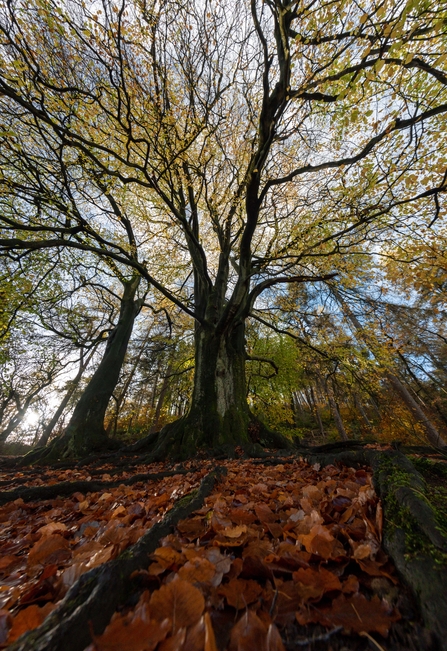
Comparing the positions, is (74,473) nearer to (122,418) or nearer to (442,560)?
(442,560)

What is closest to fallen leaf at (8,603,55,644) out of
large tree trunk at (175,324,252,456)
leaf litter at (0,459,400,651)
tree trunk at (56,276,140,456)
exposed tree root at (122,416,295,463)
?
leaf litter at (0,459,400,651)

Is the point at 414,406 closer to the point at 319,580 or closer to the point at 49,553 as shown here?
the point at 319,580

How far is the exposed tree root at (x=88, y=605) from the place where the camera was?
525 millimetres

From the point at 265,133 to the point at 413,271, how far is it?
4.14 metres

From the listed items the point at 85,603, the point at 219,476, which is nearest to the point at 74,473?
the point at 219,476

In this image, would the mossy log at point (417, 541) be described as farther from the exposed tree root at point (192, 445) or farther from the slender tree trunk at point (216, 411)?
the slender tree trunk at point (216, 411)

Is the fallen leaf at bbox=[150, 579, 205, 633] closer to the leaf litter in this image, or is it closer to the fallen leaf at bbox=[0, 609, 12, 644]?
the leaf litter

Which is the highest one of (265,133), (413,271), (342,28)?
(342,28)

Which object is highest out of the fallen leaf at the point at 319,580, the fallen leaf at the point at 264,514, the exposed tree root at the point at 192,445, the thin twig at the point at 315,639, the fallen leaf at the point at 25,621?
the exposed tree root at the point at 192,445

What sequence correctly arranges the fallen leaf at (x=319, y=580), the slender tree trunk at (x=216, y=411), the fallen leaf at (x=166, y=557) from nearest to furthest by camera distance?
the fallen leaf at (x=319, y=580), the fallen leaf at (x=166, y=557), the slender tree trunk at (x=216, y=411)

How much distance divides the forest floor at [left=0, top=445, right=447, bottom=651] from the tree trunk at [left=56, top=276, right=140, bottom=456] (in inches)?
239

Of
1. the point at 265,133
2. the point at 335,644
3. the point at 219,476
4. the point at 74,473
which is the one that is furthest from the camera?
the point at 74,473

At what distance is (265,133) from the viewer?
4.36 m

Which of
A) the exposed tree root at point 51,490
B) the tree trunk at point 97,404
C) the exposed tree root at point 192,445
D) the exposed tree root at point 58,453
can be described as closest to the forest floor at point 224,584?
the exposed tree root at point 51,490
